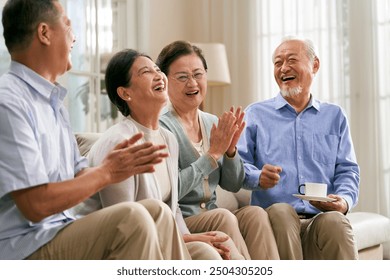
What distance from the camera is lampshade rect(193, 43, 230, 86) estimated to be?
510 cm

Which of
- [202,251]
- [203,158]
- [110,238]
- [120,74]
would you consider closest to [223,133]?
[203,158]

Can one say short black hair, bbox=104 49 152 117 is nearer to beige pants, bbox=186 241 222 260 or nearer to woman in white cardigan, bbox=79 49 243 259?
woman in white cardigan, bbox=79 49 243 259

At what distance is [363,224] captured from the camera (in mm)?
3498

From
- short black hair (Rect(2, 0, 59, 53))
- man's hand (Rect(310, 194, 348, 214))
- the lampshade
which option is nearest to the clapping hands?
man's hand (Rect(310, 194, 348, 214))

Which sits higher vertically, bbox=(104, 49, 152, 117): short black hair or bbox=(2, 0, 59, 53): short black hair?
bbox=(2, 0, 59, 53): short black hair

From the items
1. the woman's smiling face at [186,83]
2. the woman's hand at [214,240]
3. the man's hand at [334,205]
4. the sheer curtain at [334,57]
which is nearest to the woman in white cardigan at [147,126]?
the woman's hand at [214,240]

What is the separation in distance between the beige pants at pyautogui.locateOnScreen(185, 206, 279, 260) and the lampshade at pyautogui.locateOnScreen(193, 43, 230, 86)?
265 centimetres

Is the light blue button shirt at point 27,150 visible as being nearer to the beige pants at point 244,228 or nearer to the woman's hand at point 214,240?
the woman's hand at point 214,240

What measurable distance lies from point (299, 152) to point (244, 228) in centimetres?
55

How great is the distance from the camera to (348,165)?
290 cm

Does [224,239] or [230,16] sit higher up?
[230,16]
